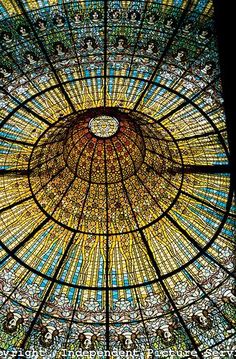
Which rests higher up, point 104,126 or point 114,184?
point 104,126

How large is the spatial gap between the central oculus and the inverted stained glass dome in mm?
36

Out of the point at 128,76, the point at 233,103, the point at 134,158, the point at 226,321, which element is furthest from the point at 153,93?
the point at 226,321

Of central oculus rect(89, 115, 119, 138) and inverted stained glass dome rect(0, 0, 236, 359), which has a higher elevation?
central oculus rect(89, 115, 119, 138)

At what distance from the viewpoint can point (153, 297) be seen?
603 inches

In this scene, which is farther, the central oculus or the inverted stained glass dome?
the central oculus

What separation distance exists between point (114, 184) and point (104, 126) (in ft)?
6.35

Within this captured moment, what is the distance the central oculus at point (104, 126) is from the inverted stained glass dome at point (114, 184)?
36 millimetres

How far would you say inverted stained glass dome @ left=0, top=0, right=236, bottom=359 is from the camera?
13469mm

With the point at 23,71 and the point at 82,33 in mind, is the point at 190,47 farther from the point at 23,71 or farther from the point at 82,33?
the point at 23,71

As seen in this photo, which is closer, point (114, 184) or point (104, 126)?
point (114, 184)

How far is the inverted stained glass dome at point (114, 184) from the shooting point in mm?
13469

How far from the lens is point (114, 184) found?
59.1ft

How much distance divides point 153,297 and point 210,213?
114 inches

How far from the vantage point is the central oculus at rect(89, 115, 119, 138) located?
58.6 ft
